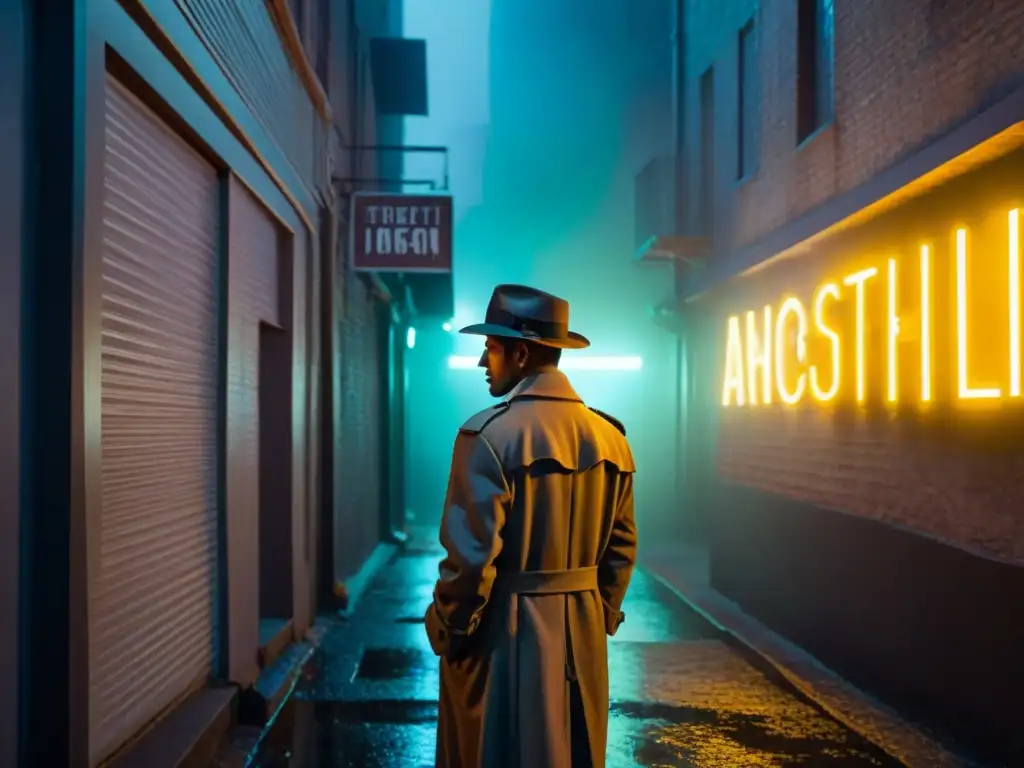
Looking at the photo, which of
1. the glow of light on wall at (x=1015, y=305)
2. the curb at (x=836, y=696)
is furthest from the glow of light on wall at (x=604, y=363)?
the glow of light on wall at (x=1015, y=305)

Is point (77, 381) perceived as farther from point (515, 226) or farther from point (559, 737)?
point (515, 226)

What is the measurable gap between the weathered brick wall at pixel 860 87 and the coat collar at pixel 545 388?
3.59 metres

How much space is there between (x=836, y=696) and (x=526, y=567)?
4468 mm

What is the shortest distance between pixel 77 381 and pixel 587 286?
682 inches

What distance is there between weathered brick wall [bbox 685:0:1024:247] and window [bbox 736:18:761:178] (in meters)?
0.10

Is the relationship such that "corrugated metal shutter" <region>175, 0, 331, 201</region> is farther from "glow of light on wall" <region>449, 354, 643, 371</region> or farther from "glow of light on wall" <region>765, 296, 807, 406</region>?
"glow of light on wall" <region>449, 354, 643, 371</region>

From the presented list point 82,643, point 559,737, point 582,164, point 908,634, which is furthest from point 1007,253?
point 582,164

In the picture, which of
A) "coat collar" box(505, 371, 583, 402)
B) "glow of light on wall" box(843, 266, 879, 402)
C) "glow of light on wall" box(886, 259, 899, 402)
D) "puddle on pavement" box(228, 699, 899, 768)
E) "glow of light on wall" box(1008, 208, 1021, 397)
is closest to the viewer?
"coat collar" box(505, 371, 583, 402)

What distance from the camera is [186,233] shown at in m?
5.21

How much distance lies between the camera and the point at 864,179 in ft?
23.0

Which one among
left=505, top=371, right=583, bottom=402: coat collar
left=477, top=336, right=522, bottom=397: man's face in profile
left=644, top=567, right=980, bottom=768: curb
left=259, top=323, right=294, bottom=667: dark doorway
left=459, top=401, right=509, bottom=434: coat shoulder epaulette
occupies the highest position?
left=477, top=336, right=522, bottom=397: man's face in profile

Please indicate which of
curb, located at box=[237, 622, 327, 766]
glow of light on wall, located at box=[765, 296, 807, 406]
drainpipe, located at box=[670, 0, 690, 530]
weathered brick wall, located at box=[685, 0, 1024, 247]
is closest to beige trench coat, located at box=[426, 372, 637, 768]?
curb, located at box=[237, 622, 327, 766]

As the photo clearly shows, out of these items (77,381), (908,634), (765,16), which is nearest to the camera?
(77,381)

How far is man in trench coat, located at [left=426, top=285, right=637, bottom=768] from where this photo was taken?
3.03 m
